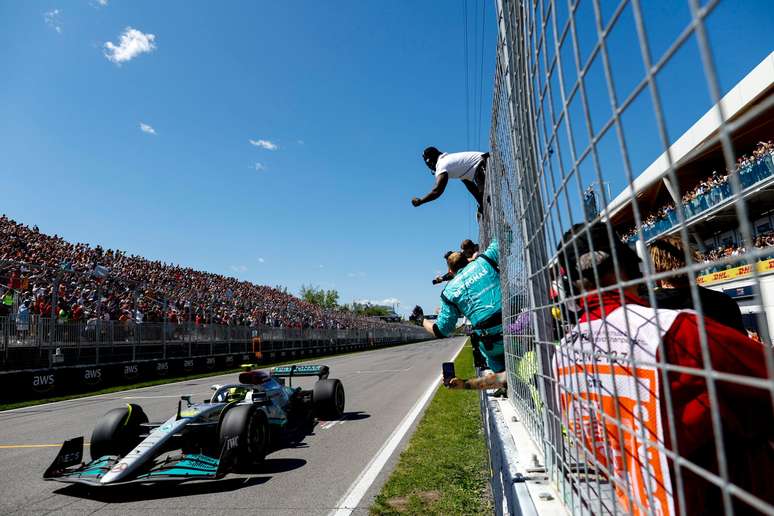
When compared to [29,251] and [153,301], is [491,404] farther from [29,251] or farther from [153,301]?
[29,251]

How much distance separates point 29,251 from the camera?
61.4ft

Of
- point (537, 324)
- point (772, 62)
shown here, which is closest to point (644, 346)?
point (537, 324)

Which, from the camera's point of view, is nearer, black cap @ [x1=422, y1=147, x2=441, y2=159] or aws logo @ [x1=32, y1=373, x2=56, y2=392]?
black cap @ [x1=422, y1=147, x2=441, y2=159]

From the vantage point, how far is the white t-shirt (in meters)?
4.48

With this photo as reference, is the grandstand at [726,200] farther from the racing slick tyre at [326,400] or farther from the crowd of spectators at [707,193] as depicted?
the racing slick tyre at [326,400]

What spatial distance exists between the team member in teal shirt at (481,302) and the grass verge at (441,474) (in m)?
1.09

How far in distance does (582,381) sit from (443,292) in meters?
2.21

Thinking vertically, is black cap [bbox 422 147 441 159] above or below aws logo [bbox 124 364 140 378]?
above

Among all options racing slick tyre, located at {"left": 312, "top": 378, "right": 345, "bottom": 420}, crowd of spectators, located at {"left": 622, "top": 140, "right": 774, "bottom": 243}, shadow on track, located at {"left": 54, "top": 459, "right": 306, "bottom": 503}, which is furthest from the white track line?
crowd of spectators, located at {"left": 622, "top": 140, "right": 774, "bottom": 243}

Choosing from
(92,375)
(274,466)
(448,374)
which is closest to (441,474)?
(448,374)

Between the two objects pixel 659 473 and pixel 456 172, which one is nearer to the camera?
pixel 659 473

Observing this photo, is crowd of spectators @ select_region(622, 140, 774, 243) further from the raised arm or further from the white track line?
the white track line

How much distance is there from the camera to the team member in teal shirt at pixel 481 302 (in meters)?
3.61

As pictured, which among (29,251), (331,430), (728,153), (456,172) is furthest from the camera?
(29,251)
